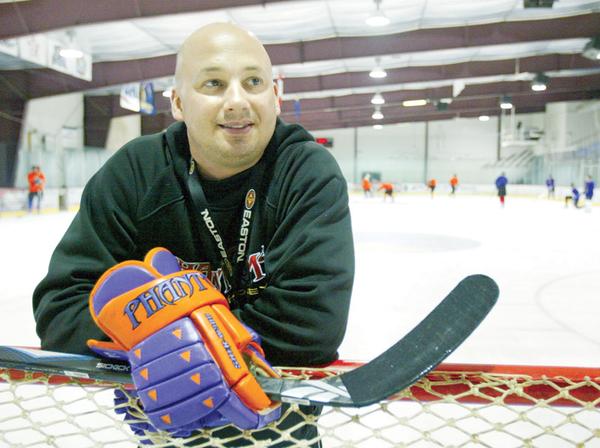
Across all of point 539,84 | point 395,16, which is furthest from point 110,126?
point 539,84

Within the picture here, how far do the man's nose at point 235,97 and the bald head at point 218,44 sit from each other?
66 mm

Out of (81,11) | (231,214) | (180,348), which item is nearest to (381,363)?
(180,348)

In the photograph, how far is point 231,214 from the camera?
108 cm

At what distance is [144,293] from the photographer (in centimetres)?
68

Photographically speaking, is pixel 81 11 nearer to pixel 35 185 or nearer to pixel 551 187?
pixel 35 185

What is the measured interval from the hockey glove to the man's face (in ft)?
1.14

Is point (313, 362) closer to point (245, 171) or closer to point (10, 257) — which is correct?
point (245, 171)

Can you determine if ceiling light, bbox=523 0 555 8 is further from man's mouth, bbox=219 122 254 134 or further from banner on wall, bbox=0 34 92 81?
man's mouth, bbox=219 122 254 134

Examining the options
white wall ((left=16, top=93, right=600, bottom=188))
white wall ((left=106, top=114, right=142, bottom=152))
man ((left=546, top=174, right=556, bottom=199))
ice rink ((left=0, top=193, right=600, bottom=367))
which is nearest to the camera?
ice rink ((left=0, top=193, right=600, bottom=367))

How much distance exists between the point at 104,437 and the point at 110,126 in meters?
15.2

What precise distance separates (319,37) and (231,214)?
9945 millimetres

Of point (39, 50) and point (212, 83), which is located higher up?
point (39, 50)

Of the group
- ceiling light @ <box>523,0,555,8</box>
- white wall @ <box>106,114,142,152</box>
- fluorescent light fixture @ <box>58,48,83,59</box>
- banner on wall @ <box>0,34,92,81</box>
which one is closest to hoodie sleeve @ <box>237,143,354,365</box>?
ceiling light @ <box>523,0,555,8</box>

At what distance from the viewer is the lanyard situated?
104 centimetres
